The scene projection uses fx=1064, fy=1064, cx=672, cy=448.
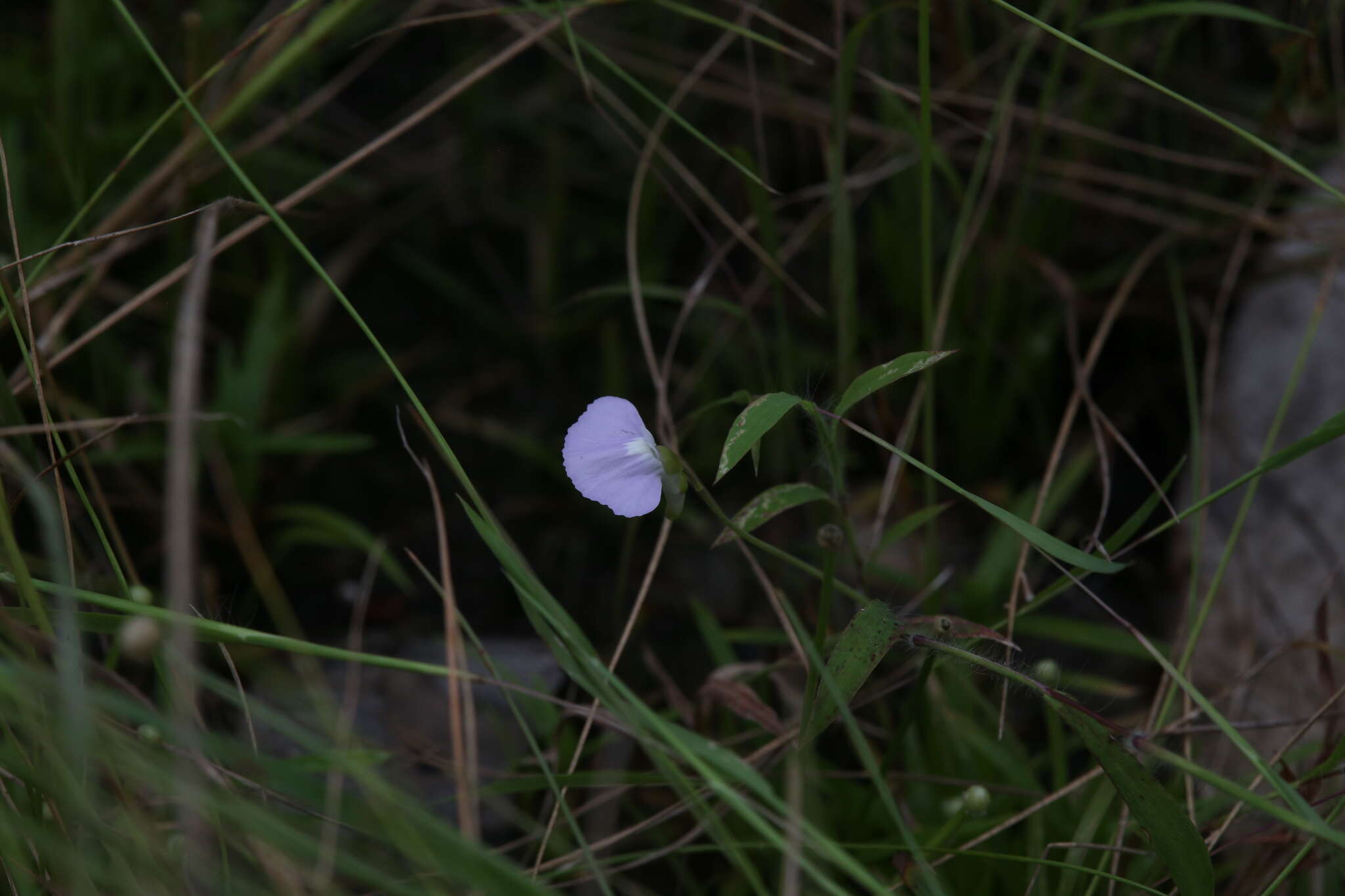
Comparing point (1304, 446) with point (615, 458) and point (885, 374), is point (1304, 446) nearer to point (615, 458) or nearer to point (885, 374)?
point (885, 374)

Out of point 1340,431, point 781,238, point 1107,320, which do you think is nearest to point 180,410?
point 1340,431

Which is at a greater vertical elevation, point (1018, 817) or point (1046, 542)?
point (1046, 542)

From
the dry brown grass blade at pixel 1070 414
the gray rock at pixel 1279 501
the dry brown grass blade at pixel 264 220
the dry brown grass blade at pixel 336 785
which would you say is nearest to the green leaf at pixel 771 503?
the dry brown grass blade at pixel 1070 414

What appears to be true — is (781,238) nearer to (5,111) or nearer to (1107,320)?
(1107,320)

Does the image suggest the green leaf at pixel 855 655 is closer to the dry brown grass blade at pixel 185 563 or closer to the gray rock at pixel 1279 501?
the dry brown grass blade at pixel 185 563

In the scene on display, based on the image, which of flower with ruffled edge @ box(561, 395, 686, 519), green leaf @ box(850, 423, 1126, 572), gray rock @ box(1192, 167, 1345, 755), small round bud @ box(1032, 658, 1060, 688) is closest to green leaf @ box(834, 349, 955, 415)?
green leaf @ box(850, 423, 1126, 572)

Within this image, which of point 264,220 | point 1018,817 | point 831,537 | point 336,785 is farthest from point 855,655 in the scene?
point 264,220

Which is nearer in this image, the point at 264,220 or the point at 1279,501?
the point at 264,220
